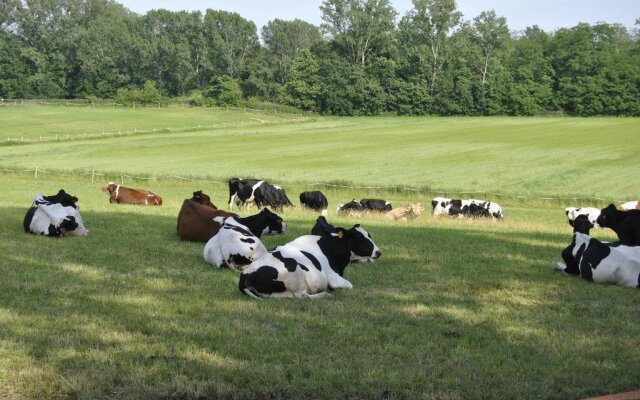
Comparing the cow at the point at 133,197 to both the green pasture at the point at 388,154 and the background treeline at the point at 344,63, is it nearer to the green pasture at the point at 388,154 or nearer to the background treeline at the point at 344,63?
the green pasture at the point at 388,154

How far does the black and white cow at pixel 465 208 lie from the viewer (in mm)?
27875

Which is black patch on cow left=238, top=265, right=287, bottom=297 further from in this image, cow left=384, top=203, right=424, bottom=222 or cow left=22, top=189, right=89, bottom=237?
cow left=384, top=203, right=424, bottom=222

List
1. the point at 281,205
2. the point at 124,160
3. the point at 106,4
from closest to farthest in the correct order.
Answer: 1. the point at 281,205
2. the point at 124,160
3. the point at 106,4

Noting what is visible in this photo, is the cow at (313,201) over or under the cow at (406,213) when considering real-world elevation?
under

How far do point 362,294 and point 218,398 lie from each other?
4.09 metres

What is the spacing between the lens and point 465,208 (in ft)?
92.8

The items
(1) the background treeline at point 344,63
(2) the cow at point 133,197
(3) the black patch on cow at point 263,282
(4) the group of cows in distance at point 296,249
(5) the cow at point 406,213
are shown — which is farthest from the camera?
(1) the background treeline at point 344,63

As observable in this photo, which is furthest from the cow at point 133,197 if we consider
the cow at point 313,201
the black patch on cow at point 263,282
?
the black patch on cow at point 263,282

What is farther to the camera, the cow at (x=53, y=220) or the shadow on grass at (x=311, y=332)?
the cow at (x=53, y=220)

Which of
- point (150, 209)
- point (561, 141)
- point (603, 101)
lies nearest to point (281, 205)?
point (150, 209)

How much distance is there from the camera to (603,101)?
110 m

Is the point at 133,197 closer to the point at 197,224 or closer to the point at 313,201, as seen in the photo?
the point at 313,201

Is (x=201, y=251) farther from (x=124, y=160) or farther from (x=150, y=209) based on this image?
(x=124, y=160)

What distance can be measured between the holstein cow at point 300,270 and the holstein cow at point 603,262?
351 centimetres
